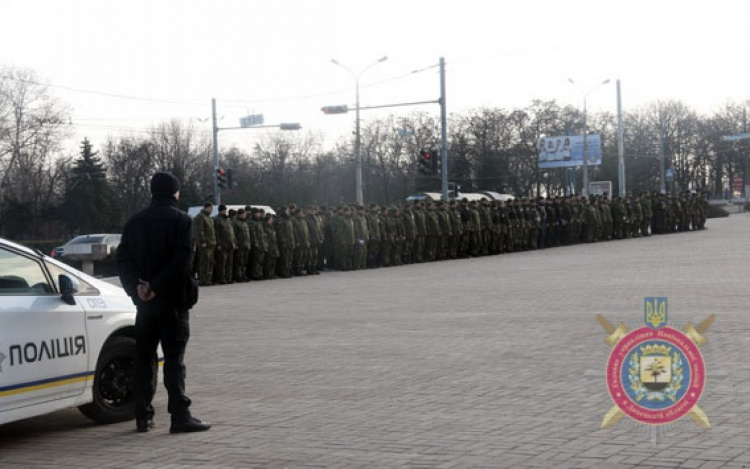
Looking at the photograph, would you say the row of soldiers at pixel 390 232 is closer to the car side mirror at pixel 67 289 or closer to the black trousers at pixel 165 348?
the black trousers at pixel 165 348

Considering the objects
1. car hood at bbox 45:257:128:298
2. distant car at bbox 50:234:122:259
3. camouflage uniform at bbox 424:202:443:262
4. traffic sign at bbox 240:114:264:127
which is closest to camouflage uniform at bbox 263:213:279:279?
distant car at bbox 50:234:122:259

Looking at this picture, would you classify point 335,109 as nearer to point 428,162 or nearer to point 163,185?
point 428,162

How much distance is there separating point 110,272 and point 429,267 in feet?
29.9

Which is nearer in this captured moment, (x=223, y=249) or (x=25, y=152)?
(x=223, y=249)

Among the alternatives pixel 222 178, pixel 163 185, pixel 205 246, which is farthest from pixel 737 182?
pixel 163 185

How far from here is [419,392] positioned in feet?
29.9

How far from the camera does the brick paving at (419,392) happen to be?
6816 mm

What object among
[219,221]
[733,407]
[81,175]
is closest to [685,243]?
[219,221]

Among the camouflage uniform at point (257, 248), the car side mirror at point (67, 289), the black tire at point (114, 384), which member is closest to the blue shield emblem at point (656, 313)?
the car side mirror at point (67, 289)

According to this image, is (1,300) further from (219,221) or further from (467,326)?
(219,221)

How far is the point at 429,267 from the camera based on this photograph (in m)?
30.0

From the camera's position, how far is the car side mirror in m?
7.58

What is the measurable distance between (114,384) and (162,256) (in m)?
1.23

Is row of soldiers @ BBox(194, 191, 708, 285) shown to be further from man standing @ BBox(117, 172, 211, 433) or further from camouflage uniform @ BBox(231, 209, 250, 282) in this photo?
man standing @ BBox(117, 172, 211, 433)
